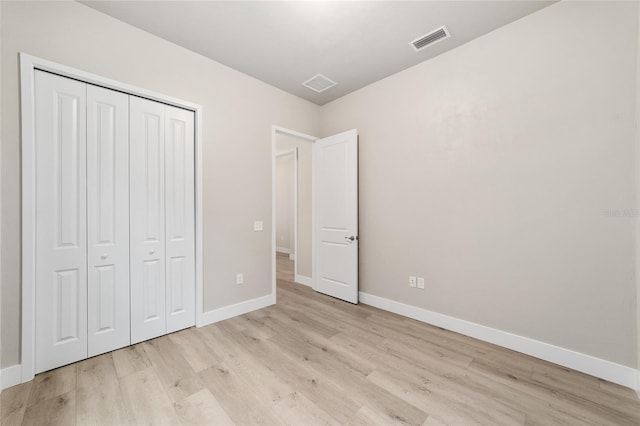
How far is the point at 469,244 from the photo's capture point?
2.56 m

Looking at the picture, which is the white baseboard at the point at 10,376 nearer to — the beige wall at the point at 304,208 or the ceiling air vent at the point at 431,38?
the beige wall at the point at 304,208

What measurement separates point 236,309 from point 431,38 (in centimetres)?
355

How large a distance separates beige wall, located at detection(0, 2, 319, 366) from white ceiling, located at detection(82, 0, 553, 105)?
202mm

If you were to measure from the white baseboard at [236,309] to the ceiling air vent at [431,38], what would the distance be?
10.9 ft

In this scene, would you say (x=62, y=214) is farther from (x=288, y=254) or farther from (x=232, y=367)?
(x=288, y=254)

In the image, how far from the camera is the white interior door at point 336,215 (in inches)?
134

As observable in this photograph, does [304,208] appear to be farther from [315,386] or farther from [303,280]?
[315,386]

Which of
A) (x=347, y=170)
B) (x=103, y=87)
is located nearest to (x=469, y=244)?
(x=347, y=170)

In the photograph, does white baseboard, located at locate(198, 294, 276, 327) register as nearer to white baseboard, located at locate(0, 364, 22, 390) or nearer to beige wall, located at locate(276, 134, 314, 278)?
beige wall, located at locate(276, 134, 314, 278)

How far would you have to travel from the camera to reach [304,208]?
4.34m

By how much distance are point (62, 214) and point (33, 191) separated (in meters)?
0.23

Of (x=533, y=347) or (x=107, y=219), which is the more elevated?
(x=107, y=219)

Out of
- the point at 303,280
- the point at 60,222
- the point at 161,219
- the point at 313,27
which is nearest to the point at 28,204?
the point at 60,222

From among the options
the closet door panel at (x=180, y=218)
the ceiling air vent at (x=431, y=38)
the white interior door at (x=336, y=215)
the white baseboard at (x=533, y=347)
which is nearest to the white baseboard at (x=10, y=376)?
the closet door panel at (x=180, y=218)
